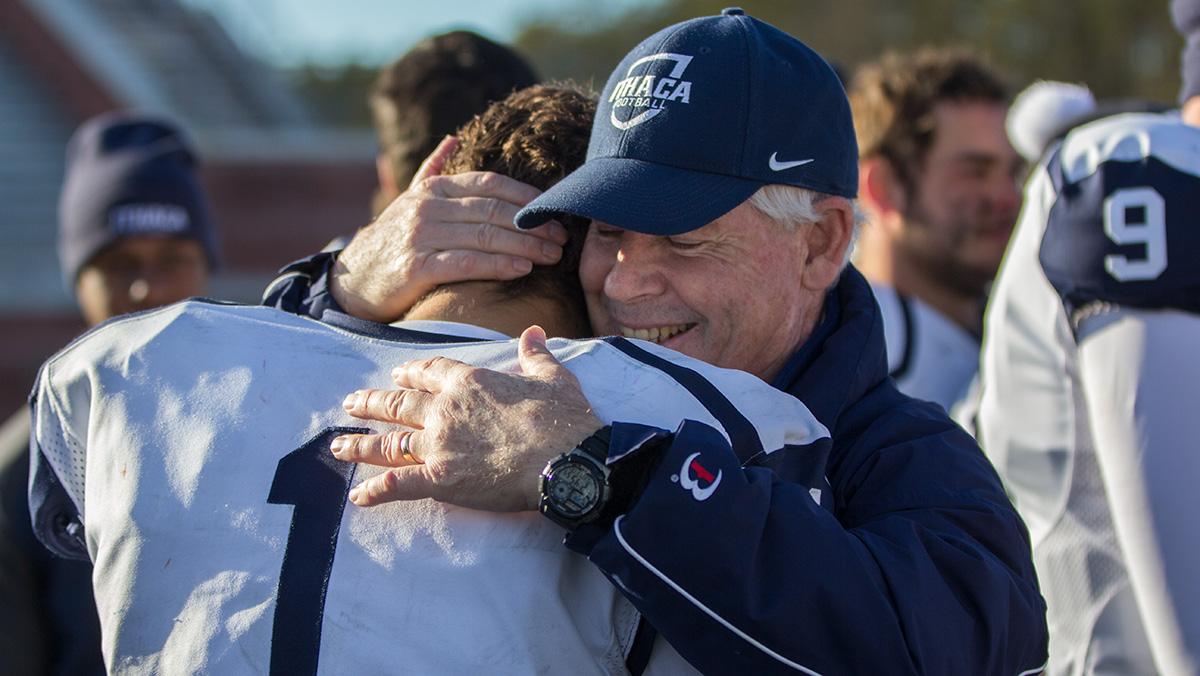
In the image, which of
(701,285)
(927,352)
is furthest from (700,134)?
(927,352)

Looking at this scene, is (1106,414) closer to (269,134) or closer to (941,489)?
(941,489)

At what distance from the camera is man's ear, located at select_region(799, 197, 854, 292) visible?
Result: 2.27 meters

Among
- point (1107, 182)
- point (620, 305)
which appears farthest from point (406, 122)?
point (1107, 182)

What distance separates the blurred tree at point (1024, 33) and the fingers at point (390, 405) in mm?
12386

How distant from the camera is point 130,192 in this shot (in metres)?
4.18

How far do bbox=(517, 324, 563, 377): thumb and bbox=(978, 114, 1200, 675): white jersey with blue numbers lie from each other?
3.56 ft

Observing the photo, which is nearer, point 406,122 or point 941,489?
point 941,489

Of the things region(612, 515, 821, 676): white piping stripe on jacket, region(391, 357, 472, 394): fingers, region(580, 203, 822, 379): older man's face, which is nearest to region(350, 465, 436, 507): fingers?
region(391, 357, 472, 394): fingers

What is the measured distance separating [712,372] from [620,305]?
38 cm

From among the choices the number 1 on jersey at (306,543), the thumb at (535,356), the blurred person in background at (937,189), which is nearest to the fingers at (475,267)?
the thumb at (535,356)

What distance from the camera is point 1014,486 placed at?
2729mm

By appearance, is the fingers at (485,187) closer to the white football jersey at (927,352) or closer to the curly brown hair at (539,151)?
the curly brown hair at (539,151)

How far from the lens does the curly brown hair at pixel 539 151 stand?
2.16 meters

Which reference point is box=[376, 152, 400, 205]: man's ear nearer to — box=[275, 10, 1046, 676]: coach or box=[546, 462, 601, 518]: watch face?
box=[275, 10, 1046, 676]: coach
